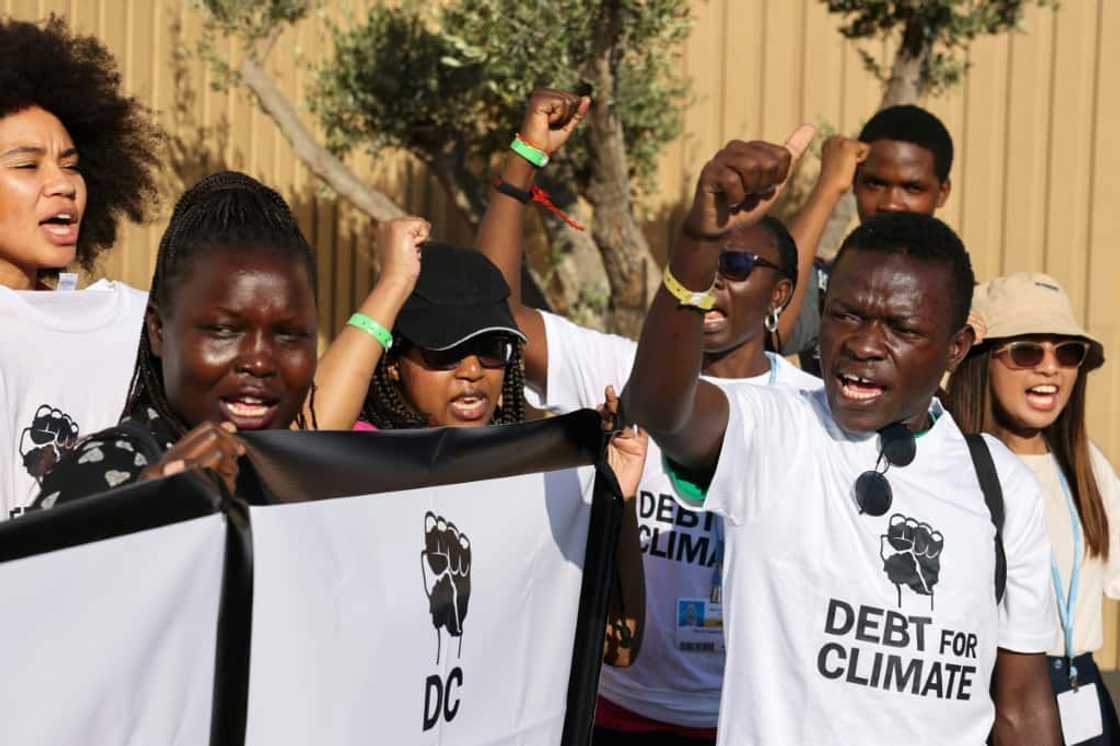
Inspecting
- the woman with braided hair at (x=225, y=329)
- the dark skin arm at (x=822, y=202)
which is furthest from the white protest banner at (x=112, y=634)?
the dark skin arm at (x=822, y=202)

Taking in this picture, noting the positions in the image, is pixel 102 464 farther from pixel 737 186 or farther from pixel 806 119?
pixel 806 119

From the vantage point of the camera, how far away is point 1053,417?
4246 millimetres

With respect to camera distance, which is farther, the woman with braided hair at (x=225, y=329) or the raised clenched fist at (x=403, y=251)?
the raised clenched fist at (x=403, y=251)

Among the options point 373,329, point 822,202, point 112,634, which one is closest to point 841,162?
point 822,202

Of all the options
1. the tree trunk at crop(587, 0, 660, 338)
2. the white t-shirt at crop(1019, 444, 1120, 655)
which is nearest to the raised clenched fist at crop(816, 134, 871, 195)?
the white t-shirt at crop(1019, 444, 1120, 655)

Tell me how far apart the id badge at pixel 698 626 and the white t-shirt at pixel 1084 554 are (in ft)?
3.13

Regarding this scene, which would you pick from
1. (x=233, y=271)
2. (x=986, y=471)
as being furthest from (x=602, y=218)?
(x=233, y=271)

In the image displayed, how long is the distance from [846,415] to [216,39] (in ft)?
19.2

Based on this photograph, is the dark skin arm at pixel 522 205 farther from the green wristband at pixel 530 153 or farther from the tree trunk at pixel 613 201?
the tree trunk at pixel 613 201

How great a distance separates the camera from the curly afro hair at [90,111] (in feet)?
12.4

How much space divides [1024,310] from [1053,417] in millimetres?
284

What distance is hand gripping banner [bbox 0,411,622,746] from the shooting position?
2.17 metres

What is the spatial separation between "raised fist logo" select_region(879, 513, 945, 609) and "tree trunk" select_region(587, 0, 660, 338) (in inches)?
142

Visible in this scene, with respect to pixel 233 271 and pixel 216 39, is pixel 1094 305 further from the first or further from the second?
pixel 233 271
